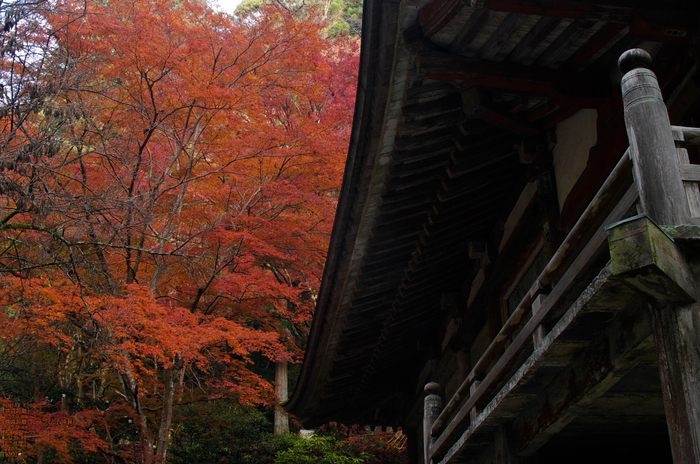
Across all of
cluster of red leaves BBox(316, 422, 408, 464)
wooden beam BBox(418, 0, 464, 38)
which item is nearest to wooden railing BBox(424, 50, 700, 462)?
wooden beam BBox(418, 0, 464, 38)

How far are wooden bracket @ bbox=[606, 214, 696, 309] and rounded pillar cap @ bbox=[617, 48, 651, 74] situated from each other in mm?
996

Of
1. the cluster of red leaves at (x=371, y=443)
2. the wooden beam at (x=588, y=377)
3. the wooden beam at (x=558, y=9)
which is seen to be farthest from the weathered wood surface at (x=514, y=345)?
the cluster of red leaves at (x=371, y=443)

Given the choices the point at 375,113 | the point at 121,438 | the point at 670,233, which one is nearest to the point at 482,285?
the point at 375,113

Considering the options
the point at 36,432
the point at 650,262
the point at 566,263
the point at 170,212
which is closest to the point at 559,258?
the point at 566,263

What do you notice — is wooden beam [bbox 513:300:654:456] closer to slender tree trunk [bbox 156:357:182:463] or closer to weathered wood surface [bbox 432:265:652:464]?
weathered wood surface [bbox 432:265:652:464]

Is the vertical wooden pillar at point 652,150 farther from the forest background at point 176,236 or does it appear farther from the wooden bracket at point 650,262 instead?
the forest background at point 176,236

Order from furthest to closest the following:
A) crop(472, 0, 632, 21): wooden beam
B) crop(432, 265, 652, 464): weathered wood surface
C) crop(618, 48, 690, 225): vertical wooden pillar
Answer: crop(472, 0, 632, 21): wooden beam
crop(432, 265, 652, 464): weathered wood surface
crop(618, 48, 690, 225): vertical wooden pillar

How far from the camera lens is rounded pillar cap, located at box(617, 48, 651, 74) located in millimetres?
2949

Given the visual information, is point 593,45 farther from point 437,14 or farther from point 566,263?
point 566,263

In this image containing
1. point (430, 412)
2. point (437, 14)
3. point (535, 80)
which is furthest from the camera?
point (430, 412)

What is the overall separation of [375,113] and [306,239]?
11027 mm

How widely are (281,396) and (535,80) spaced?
16975mm

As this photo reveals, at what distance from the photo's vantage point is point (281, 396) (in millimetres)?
19516

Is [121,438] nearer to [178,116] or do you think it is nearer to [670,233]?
[178,116]
